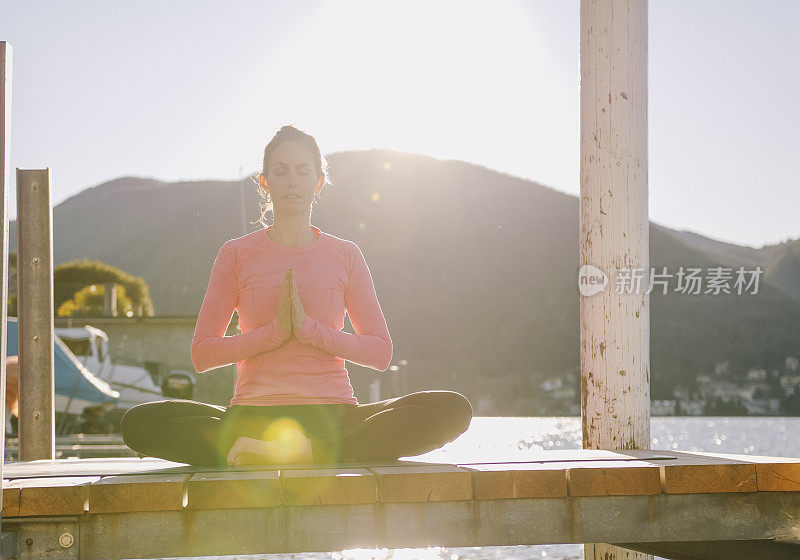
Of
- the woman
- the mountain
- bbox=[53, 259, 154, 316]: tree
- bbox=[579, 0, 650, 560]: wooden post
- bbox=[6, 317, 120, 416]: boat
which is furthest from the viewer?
the mountain

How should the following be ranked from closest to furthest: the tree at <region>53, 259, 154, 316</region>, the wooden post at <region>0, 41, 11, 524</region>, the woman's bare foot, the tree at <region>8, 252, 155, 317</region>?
the wooden post at <region>0, 41, 11, 524</region> → the woman's bare foot → the tree at <region>8, 252, 155, 317</region> → the tree at <region>53, 259, 154, 316</region>

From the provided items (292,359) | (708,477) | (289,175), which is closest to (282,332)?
(292,359)

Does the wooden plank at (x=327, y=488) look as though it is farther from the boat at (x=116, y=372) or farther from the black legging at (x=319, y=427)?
the boat at (x=116, y=372)

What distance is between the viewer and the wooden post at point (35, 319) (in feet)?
15.7

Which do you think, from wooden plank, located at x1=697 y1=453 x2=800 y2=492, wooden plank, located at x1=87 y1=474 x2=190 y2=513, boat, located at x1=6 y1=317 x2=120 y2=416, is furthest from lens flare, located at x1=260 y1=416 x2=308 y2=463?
boat, located at x1=6 y1=317 x2=120 y2=416

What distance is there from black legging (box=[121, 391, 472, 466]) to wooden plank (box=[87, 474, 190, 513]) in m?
0.79

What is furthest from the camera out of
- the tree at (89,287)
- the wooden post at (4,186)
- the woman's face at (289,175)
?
the tree at (89,287)

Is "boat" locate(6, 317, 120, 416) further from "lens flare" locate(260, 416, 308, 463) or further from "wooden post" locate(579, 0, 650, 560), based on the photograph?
"wooden post" locate(579, 0, 650, 560)

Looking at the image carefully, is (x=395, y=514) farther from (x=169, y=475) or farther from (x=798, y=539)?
(x=798, y=539)

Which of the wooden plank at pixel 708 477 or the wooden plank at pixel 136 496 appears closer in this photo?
the wooden plank at pixel 136 496

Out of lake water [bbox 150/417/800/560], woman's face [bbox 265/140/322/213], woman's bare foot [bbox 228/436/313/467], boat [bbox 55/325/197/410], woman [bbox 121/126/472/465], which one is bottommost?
lake water [bbox 150/417/800/560]

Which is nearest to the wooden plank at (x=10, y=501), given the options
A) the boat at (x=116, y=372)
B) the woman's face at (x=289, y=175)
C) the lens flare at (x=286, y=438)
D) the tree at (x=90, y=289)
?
the lens flare at (x=286, y=438)

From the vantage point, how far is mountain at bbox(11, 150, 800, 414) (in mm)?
123625

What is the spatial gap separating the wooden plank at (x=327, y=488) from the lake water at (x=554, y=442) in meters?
0.70
